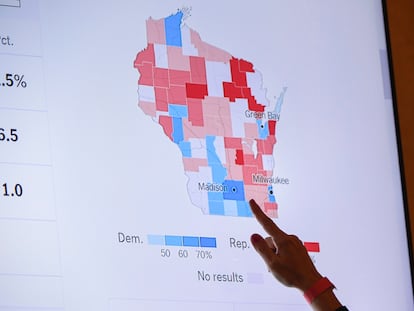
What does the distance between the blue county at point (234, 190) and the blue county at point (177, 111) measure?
168mm

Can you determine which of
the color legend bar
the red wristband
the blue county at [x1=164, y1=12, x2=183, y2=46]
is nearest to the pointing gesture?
the red wristband

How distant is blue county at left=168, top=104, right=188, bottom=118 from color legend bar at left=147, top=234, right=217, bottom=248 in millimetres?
262

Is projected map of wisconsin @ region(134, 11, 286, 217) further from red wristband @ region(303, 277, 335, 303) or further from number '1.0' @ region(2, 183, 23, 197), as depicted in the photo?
red wristband @ region(303, 277, 335, 303)

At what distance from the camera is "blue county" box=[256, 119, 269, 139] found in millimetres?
2270

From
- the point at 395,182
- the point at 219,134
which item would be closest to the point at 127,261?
the point at 219,134

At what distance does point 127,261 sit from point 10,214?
25cm

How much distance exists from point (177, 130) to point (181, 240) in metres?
0.24

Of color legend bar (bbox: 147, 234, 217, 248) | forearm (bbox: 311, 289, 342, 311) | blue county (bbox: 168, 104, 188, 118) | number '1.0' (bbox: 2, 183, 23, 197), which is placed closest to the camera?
forearm (bbox: 311, 289, 342, 311)

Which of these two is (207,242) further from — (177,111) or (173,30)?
(173,30)

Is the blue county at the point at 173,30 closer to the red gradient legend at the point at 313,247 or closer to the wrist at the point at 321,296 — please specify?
the red gradient legend at the point at 313,247

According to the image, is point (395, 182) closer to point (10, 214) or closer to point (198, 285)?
point (198, 285)

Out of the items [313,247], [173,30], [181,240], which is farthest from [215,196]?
[173,30]

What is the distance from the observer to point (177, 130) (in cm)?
218

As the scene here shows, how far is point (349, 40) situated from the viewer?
246 centimetres
